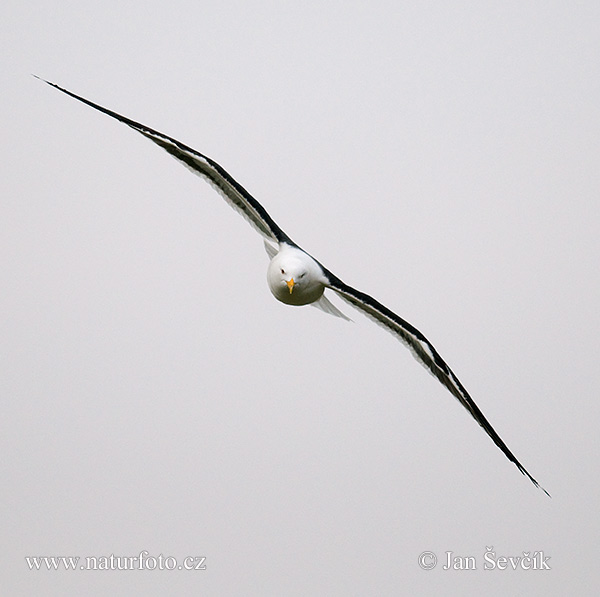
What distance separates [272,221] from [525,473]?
10.4 feet

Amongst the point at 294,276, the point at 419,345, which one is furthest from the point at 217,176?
the point at 419,345

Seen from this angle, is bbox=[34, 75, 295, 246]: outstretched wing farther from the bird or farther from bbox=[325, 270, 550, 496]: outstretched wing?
bbox=[325, 270, 550, 496]: outstretched wing

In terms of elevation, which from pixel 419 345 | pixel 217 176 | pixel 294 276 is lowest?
pixel 419 345

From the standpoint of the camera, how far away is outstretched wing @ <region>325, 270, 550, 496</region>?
803 cm

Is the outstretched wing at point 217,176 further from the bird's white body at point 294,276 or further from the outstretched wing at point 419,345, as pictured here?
the outstretched wing at point 419,345

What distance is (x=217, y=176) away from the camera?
815 cm

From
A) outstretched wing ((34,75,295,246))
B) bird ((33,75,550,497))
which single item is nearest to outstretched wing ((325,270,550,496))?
bird ((33,75,550,497))

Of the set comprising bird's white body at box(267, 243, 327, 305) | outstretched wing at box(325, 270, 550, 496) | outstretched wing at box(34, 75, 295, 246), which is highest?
outstretched wing at box(34, 75, 295, 246)

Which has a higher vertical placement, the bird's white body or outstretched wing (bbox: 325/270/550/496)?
the bird's white body

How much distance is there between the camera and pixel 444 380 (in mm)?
8273

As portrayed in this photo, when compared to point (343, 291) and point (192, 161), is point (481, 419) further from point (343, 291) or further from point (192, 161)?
point (192, 161)

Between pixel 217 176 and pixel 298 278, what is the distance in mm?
1169

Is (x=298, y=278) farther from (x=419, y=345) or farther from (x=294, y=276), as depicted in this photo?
(x=419, y=345)

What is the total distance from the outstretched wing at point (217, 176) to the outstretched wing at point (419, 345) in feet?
2.33
